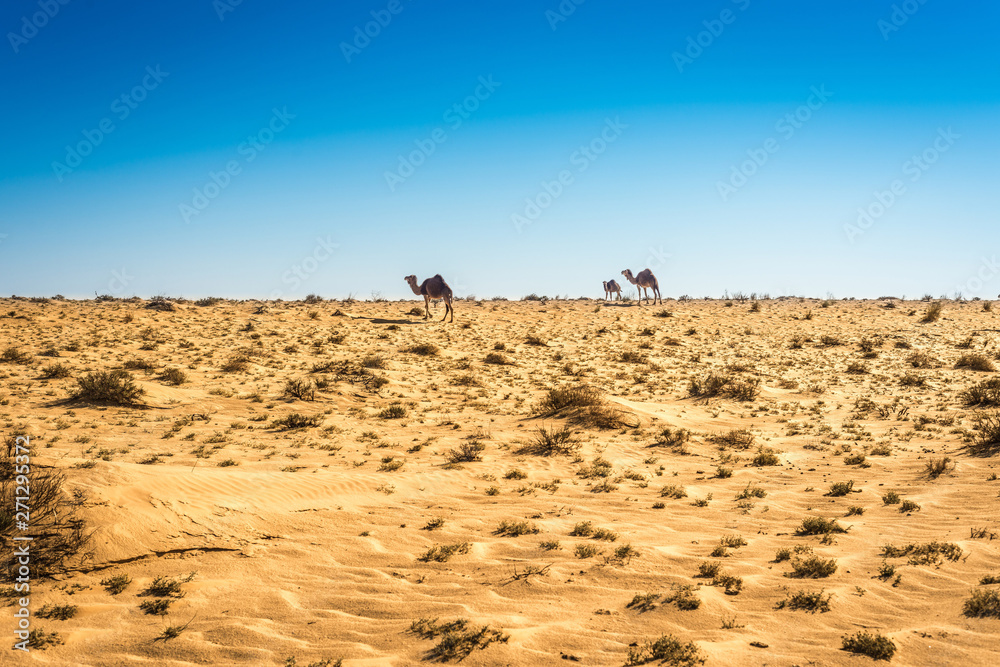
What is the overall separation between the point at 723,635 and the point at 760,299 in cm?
4960

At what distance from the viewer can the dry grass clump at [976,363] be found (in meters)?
21.1

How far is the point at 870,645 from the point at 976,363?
69.1 feet

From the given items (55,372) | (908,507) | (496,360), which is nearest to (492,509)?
(908,507)

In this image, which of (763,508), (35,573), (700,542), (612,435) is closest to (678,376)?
(612,435)

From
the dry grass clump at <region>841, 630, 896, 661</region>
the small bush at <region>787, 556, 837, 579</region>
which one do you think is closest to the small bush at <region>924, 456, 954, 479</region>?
the small bush at <region>787, 556, 837, 579</region>

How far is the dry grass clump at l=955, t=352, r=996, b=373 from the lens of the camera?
829 inches

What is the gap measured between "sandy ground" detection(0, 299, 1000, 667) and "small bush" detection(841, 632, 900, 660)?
0.10 meters

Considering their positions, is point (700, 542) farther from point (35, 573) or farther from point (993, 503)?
point (35, 573)

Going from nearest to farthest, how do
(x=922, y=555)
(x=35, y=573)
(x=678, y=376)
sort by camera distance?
1. (x=35, y=573)
2. (x=922, y=555)
3. (x=678, y=376)

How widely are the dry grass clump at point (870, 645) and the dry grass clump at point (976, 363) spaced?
20.7 metres

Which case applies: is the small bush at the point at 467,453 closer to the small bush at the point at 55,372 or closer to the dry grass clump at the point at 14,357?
the small bush at the point at 55,372

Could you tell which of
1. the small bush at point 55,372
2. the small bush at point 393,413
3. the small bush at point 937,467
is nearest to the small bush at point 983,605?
the small bush at point 937,467

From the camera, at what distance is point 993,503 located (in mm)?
8938

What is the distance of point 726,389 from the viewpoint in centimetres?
1784
